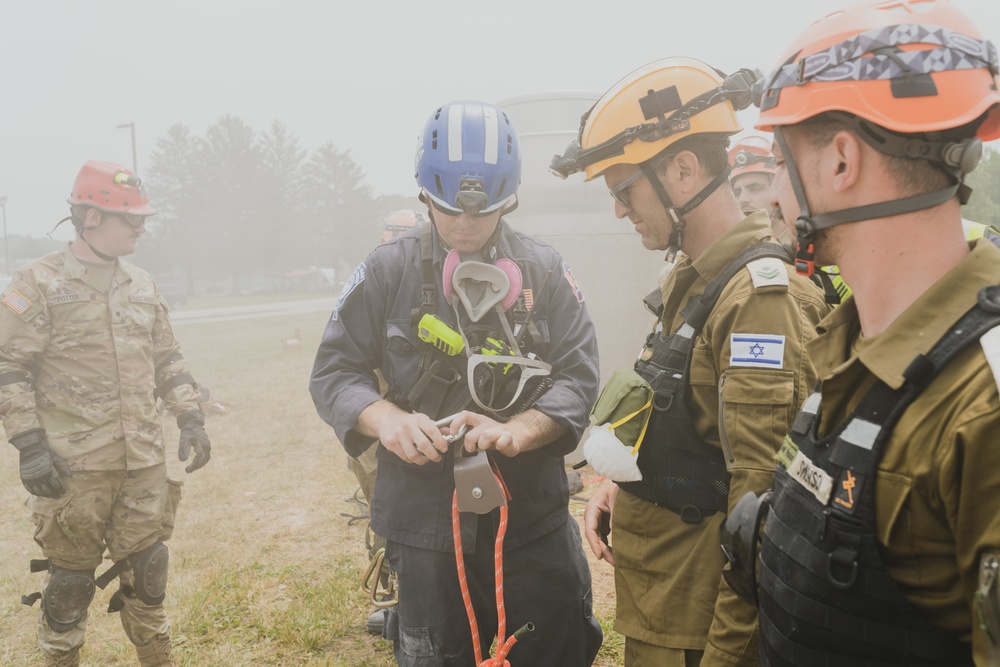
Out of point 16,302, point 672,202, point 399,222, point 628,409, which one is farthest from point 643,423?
point 399,222

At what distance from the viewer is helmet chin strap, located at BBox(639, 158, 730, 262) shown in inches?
90.5

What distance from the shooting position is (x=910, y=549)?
1.19 metres

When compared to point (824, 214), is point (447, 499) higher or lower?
lower

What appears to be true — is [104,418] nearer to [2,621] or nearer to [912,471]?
[2,621]

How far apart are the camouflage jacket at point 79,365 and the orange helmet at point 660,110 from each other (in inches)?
133

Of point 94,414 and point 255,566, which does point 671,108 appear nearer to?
point 94,414

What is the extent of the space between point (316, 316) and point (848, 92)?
102ft

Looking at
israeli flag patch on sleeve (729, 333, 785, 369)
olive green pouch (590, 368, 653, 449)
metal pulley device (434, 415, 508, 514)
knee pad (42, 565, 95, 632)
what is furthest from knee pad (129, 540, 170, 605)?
israeli flag patch on sleeve (729, 333, 785, 369)

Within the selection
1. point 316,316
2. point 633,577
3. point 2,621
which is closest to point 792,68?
point 633,577

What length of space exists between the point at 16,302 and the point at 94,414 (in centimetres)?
78

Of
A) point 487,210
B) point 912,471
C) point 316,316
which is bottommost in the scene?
point 316,316

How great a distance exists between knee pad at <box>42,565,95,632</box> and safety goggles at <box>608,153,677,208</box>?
12.1 ft

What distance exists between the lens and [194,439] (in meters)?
4.50

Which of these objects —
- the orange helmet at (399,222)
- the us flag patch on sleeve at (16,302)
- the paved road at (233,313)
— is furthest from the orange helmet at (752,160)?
the paved road at (233,313)
